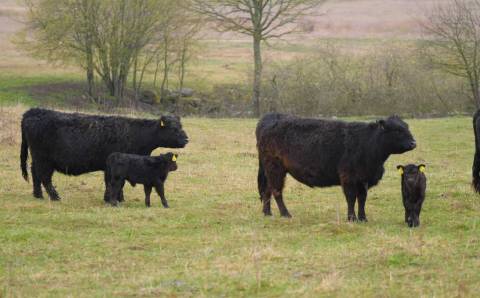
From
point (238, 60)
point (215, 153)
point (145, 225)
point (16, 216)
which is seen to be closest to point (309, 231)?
point (145, 225)

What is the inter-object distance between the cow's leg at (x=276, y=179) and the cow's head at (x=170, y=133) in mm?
3160

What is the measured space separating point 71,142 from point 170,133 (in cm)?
210

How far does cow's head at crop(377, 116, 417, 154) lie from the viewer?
1387 centimetres

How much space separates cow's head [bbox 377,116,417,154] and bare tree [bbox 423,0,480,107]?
2995 centimetres

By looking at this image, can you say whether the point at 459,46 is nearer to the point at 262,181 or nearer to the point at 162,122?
the point at 162,122

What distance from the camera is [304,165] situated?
1423 centimetres

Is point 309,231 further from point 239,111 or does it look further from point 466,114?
point 239,111

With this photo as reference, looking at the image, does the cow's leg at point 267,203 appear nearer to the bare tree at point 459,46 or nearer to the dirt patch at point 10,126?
the dirt patch at point 10,126

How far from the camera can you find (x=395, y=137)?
13.9m

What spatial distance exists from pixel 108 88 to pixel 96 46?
4.50 metres

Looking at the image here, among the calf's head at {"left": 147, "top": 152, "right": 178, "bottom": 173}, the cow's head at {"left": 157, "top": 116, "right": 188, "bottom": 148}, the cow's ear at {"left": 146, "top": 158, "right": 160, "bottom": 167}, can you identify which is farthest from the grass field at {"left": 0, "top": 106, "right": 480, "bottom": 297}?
the cow's head at {"left": 157, "top": 116, "right": 188, "bottom": 148}

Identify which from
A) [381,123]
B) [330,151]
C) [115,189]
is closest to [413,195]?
[381,123]

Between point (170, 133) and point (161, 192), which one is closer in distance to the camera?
point (161, 192)

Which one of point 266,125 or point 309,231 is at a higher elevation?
point 266,125
